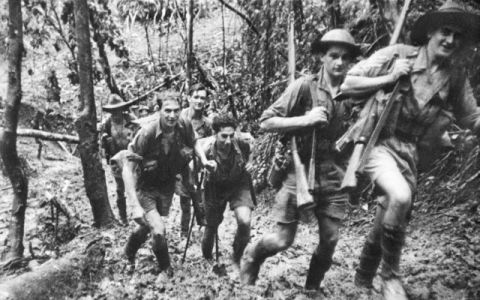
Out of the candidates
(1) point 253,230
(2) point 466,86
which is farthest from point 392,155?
(1) point 253,230

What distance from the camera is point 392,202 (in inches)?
140

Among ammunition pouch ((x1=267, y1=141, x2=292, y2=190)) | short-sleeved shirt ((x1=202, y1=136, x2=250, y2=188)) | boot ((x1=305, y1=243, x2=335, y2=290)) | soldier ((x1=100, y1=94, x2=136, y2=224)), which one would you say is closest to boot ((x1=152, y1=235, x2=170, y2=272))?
short-sleeved shirt ((x1=202, y1=136, x2=250, y2=188))

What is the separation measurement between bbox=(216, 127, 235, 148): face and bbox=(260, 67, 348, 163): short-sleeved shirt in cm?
130

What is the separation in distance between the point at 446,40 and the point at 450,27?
0.34 feet

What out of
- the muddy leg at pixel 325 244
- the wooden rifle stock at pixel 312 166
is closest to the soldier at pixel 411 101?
the wooden rifle stock at pixel 312 166

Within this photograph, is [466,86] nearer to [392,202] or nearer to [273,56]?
[392,202]

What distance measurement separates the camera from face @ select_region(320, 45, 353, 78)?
4234 millimetres

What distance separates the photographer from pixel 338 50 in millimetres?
4242

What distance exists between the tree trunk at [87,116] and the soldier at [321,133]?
3877mm

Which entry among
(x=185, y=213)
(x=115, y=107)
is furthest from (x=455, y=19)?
(x=115, y=107)

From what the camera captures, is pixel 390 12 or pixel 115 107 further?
pixel 115 107

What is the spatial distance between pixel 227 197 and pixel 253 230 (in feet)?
8.77

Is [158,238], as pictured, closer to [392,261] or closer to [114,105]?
[392,261]

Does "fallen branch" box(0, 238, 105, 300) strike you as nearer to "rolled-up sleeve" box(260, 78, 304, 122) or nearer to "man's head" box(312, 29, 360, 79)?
"rolled-up sleeve" box(260, 78, 304, 122)
